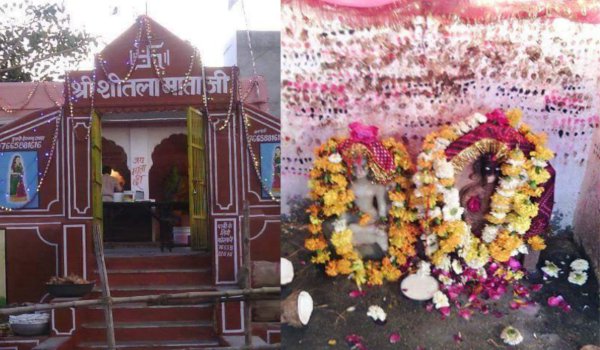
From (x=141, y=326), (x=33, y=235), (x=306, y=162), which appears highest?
(x=306, y=162)

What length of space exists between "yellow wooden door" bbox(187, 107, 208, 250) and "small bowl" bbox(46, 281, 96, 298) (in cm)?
54

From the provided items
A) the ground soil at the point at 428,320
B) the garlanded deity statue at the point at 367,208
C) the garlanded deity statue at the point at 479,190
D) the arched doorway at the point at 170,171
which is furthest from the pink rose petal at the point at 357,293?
the arched doorway at the point at 170,171

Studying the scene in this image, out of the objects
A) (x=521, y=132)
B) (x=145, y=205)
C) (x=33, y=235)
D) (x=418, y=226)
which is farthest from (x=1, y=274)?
(x=521, y=132)

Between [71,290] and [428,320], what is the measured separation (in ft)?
5.44

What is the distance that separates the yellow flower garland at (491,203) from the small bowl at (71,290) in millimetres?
1648

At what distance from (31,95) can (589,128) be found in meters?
2.19

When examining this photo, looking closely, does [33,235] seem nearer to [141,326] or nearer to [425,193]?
[141,326]

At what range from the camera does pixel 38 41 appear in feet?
10.7

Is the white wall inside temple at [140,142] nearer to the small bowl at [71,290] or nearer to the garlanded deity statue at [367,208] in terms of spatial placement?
the small bowl at [71,290]

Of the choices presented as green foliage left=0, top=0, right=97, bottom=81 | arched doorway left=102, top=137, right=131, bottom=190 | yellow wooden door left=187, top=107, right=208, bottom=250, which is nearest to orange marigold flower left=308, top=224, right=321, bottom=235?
yellow wooden door left=187, top=107, right=208, bottom=250

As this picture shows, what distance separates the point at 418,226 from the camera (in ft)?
7.57

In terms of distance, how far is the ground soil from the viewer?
7.55 ft

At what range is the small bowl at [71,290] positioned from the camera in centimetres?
333

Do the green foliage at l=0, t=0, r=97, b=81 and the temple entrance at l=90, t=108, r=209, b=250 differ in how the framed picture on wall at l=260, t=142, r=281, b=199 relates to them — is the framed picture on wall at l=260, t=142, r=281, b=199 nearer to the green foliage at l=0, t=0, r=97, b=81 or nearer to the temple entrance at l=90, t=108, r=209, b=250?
the temple entrance at l=90, t=108, r=209, b=250
